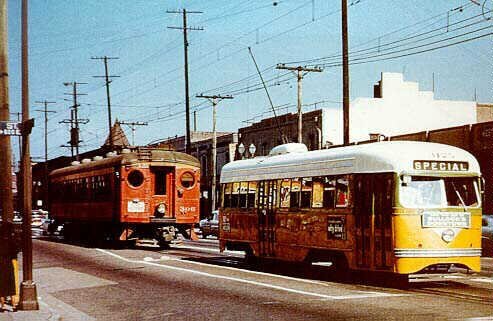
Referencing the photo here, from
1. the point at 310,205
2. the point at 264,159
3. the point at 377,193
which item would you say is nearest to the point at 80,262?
the point at 264,159

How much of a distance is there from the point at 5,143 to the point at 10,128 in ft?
1.32

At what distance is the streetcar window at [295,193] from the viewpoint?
19.7 meters

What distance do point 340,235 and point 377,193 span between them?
155cm

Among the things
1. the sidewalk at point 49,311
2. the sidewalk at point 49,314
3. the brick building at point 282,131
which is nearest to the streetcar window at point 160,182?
the sidewalk at point 49,311

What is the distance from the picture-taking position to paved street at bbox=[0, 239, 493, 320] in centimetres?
1246

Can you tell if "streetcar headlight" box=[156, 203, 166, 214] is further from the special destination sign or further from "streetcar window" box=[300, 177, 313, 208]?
the special destination sign

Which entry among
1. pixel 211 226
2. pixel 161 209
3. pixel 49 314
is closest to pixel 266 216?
pixel 49 314

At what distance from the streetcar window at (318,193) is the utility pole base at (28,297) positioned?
25.1 ft

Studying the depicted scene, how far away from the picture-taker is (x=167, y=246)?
33.4m

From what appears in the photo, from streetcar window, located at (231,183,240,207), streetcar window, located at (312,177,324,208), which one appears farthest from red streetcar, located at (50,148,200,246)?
streetcar window, located at (312,177,324,208)

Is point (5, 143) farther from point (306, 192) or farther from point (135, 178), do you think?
point (135, 178)

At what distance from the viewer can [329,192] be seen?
18406 millimetres

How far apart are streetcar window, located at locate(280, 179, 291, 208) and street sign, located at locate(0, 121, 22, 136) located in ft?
28.0

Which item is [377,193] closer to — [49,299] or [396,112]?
[49,299]
